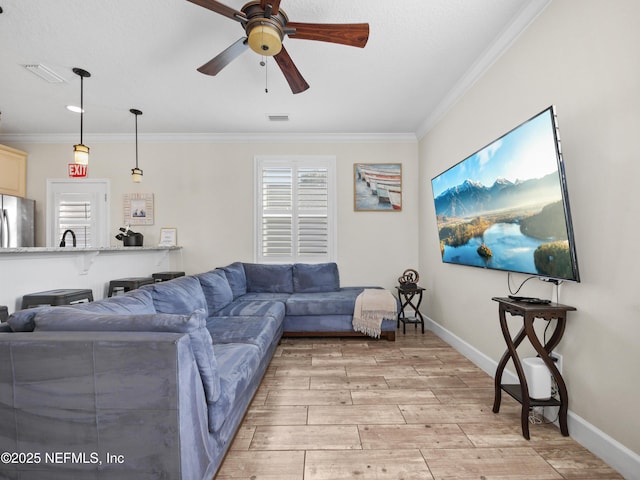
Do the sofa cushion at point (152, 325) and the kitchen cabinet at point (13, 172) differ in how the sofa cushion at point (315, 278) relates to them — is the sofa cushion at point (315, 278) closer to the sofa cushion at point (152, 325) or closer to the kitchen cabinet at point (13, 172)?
the sofa cushion at point (152, 325)

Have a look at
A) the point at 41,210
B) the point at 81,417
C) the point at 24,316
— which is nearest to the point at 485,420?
the point at 81,417

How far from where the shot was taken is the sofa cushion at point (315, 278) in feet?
14.4

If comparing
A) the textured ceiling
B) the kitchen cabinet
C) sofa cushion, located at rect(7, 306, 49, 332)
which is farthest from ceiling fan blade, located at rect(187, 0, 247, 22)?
the kitchen cabinet

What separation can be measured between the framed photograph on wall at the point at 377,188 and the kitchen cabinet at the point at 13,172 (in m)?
4.89

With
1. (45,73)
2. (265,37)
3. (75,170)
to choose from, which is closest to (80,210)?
(75,170)

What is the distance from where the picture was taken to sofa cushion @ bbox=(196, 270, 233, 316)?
3.19 m

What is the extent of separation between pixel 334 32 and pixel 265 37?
0.44 metres

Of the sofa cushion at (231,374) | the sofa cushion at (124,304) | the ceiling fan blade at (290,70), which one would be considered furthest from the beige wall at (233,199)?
the sofa cushion at (231,374)

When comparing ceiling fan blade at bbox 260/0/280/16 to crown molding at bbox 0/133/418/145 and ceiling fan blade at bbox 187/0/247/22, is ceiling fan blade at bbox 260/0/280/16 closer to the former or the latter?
ceiling fan blade at bbox 187/0/247/22

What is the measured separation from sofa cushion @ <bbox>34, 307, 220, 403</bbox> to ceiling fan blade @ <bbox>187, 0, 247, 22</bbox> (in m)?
1.71

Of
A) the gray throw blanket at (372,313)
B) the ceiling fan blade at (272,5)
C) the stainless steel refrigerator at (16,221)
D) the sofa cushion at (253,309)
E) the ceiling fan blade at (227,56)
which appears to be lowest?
the gray throw blanket at (372,313)

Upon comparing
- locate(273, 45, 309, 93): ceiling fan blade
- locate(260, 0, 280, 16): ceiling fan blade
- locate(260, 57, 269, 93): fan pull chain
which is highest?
locate(260, 57, 269, 93): fan pull chain

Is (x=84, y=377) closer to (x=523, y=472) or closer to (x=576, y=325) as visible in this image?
(x=523, y=472)

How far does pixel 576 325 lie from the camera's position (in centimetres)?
184
